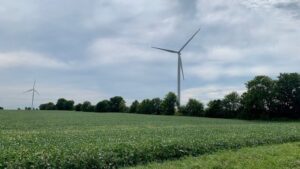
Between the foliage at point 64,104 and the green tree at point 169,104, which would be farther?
the foliage at point 64,104

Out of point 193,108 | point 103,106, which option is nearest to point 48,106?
point 103,106

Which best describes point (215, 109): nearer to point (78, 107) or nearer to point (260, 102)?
point (260, 102)

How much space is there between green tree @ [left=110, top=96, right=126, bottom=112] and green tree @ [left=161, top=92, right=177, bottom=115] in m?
24.7

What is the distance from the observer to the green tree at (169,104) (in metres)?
110

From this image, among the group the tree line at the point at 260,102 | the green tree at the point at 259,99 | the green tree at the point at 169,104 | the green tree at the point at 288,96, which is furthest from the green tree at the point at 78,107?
the green tree at the point at 288,96

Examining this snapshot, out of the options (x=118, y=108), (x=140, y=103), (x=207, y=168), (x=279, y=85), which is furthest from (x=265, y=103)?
(x=207, y=168)

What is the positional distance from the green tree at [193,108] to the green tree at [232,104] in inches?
319

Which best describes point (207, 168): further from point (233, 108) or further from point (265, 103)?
point (233, 108)

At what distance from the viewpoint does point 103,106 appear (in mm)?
137125

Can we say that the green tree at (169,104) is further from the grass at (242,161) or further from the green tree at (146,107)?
the grass at (242,161)

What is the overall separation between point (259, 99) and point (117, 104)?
221 feet

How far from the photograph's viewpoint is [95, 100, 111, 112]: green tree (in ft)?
447

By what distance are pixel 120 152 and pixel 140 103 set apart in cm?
10757

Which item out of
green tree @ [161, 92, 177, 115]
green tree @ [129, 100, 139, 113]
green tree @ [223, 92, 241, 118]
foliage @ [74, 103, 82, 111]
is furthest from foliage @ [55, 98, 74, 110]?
green tree @ [223, 92, 241, 118]
